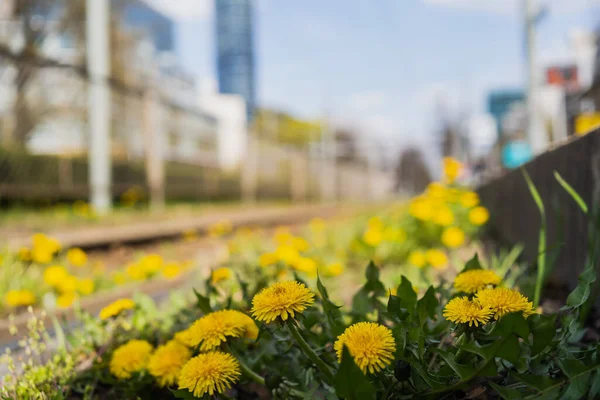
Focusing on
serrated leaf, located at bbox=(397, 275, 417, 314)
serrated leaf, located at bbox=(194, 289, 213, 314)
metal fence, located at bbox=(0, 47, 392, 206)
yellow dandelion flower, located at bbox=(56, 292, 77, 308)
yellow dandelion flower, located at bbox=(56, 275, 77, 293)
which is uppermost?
metal fence, located at bbox=(0, 47, 392, 206)

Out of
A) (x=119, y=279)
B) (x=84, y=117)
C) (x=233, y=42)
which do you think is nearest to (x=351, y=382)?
(x=119, y=279)

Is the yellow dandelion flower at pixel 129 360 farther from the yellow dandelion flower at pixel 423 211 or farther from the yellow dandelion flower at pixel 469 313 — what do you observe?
the yellow dandelion flower at pixel 423 211

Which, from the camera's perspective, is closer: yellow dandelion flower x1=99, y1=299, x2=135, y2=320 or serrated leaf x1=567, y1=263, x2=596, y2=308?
serrated leaf x1=567, y1=263, x2=596, y2=308

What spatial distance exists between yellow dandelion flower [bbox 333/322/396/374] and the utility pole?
1396 cm

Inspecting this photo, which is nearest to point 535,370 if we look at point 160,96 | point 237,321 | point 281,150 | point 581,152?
point 237,321

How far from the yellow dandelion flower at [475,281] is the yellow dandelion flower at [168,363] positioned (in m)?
0.62

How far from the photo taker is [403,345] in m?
1.13

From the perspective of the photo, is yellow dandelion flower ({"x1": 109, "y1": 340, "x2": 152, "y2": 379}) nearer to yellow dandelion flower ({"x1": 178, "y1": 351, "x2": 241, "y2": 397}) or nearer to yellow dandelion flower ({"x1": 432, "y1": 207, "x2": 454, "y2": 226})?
yellow dandelion flower ({"x1": 178, "y1": 351, "x2": 241, "y2": 397})

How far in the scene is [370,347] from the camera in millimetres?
991

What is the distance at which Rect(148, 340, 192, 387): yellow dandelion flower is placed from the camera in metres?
1.41

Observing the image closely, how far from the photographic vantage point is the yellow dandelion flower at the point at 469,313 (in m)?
1.06

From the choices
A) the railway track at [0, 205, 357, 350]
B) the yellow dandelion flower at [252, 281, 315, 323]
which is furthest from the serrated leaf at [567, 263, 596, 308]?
the railway track at [0, 205, 357, 350]

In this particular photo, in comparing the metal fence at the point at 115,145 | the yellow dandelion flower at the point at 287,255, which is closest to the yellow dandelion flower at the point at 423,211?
the yellow dandelion flower at the point at 287,255

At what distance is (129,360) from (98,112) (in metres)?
8.03
